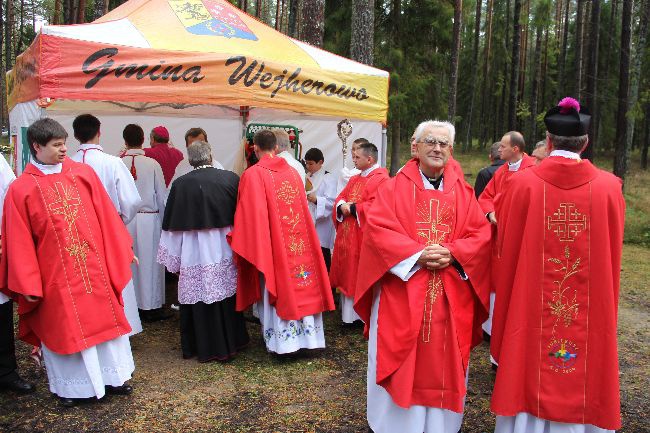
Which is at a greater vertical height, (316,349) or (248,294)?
(248,294)

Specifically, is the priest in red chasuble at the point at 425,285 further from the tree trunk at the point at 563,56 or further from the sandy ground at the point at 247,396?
the tree trunk at the point at 563,56

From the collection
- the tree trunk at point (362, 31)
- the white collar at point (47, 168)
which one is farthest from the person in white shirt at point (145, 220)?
the tree trunk at point (362, 31)

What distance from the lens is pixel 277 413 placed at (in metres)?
4.18

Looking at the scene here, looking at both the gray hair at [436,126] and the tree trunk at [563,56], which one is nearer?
the gray hair at [436,126]

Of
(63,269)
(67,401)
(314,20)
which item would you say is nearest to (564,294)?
(63,269)

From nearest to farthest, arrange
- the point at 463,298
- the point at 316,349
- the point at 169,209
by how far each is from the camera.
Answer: the point at 463,298 → the point at 169,209 → the point at 316,349

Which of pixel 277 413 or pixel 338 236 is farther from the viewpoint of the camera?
pixel 338 236

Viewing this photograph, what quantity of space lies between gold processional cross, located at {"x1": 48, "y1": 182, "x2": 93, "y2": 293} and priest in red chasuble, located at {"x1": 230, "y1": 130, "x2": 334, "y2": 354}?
133cm

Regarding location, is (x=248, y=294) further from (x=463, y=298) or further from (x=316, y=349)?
(x=463, y=298)

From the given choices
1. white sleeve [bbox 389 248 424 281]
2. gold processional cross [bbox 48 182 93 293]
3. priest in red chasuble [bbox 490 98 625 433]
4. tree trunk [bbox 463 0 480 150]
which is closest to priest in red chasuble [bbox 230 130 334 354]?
gold processional cross [bbox 48 182 93 293]

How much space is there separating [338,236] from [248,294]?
146cm

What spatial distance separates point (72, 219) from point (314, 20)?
22.7 ft

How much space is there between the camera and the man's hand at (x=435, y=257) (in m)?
3.28

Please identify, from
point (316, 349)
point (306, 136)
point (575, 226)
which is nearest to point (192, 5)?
point (306, 136)
